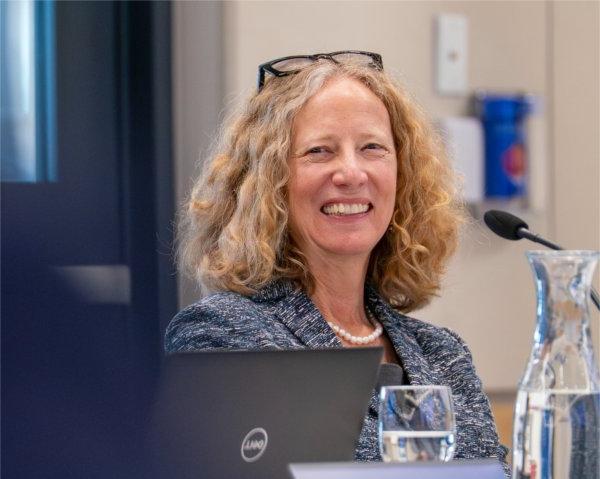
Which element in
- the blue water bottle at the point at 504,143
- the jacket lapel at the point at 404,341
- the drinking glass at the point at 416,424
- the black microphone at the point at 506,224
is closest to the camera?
the drinking glass at the point at 416,424

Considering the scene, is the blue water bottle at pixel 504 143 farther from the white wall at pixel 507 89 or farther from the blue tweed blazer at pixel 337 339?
the blue tweed blazer at pixel 337 339

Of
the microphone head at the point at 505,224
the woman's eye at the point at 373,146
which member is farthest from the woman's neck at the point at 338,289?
the microphone head at the point at 505,224

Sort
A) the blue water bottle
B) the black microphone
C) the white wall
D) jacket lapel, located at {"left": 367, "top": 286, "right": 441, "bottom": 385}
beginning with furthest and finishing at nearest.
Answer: the blue water bottle → the white wall → jacket lapel, located at {"left": 367, "top": 286, "right": 441, "bottom": 385} → the black microphone

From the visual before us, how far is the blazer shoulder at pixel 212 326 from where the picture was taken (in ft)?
5.71

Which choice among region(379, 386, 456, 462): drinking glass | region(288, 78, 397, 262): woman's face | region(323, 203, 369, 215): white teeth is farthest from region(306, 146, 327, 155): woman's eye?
region(379, 386, 456, 462): drinking glass

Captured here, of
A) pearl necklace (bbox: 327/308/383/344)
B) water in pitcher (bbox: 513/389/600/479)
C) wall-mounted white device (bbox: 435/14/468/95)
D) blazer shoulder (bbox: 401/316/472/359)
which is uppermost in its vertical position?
wall-mounted white device (bbox: 435/14/468/95)

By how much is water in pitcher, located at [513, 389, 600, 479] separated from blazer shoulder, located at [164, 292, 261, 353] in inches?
28.7

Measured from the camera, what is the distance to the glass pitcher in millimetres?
1072

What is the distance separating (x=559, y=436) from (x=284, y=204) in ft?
3.34

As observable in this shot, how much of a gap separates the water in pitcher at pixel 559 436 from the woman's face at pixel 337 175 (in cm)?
95

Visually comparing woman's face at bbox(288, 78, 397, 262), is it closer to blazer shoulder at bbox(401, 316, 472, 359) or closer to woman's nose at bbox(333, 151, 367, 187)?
woman's nose at bbox(333, 151, 367, 187)

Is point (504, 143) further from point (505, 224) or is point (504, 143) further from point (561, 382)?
point (561, 382)

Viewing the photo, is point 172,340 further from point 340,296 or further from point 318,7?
point 318,7

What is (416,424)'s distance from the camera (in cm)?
122
